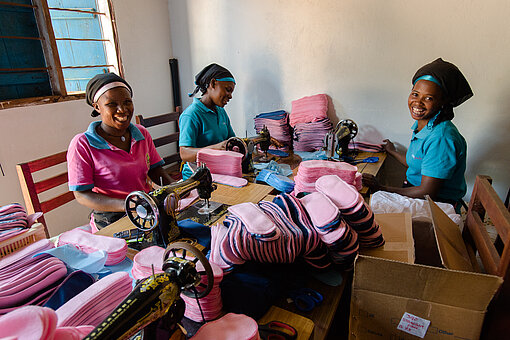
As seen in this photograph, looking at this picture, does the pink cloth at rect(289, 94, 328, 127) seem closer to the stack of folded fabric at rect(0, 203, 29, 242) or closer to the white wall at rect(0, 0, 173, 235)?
the white wall at rect(0, 0, 173, 235)

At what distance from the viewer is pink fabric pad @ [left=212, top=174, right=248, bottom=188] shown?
7.06 feet

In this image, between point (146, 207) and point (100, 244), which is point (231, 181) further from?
point (100, 244)

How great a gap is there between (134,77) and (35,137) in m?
1.40

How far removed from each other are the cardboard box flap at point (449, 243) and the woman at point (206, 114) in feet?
5.69

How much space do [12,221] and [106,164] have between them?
709 mm

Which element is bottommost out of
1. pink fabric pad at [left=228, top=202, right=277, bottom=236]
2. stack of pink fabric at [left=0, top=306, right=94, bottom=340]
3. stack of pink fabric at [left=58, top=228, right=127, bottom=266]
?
stack of pink fabric at [left=58, top=228, right=127, bottom=266]

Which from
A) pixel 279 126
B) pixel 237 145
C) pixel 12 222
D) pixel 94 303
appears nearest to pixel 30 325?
pixel 94 303

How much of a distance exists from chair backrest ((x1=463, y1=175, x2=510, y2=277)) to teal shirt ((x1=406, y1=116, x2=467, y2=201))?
26.0 inches

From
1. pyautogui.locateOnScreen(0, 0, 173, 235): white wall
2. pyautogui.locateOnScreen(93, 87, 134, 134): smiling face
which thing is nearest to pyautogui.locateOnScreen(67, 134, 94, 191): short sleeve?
pyautogui.locateOnScreen(93, 87, 134, 134): smiling face

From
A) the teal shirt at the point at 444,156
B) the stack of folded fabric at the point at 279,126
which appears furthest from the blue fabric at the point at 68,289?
the stack of folded fabric at the point at 279,126

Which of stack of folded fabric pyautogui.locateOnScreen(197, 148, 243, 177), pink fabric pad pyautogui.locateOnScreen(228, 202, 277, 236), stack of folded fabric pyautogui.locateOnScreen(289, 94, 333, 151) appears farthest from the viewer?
stack of folded fabric pyautogui.locateOnScreen(289, 94, 333, 151)

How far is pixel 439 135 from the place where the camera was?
6.98 feet

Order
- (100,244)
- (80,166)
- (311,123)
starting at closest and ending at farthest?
(100,244) → (80,166) → (311,123)

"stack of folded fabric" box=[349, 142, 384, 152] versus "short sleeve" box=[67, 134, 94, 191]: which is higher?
"short sleeve" box=[67, 134, 94, 191]
